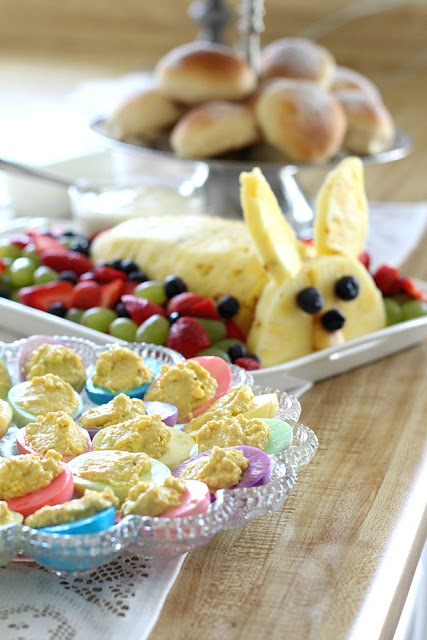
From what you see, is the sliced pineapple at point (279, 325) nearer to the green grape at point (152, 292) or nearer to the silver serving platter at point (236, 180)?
the green grape at point (152, 292)

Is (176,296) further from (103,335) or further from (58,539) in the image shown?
(58,539)

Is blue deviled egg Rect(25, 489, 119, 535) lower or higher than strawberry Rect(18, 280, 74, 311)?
higher

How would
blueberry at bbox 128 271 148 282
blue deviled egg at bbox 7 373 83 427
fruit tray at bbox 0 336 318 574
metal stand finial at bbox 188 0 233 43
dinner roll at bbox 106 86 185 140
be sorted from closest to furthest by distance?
fruit tray at bbox 0 336 318 574 < blue deviled egg at bbox 7 373 83 427 < blueberry at bbox 128 271 148 282 < dinner roll at bbox 106 86 185 140 < metal stand finial at bbox 188 0 233 43

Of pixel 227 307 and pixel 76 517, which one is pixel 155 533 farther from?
pixel 227 307

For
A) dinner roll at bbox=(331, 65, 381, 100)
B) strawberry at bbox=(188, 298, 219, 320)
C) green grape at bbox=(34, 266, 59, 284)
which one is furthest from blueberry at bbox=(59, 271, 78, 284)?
dinner roll at bbox=(331, 65, 381, 100)

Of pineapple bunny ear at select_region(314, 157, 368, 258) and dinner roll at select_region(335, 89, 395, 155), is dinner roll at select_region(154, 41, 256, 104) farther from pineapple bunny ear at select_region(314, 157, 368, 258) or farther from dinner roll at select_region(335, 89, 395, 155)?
pineapple bunny ear at select_region(314, 157, 368, 258)

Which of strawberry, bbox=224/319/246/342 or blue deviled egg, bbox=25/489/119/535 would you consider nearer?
blue deviled egg, bbox=25/489/119/535

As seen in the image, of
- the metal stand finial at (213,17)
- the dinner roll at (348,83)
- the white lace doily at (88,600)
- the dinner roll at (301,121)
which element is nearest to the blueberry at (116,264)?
the dinner roll at (301,121)
